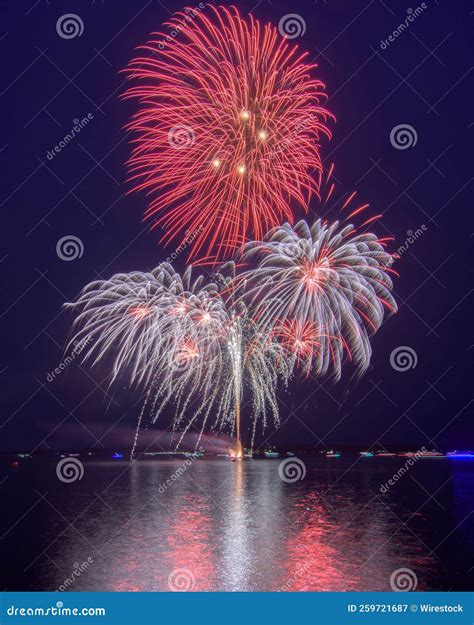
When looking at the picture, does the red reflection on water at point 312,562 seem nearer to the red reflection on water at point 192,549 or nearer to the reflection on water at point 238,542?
the reflection on water at point 238,542

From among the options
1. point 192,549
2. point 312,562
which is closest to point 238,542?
point 192,549

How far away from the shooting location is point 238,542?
23672 mm

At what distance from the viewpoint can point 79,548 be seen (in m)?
22.9

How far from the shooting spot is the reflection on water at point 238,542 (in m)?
17.9

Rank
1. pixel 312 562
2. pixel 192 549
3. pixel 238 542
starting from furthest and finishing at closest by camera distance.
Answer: pixel 238 542, pixel 192 549, pixel 312 562

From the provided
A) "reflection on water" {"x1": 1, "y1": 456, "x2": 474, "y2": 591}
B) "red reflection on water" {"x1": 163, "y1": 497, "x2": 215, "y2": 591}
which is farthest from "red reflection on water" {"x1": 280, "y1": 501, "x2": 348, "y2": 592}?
"red reflection on water" {"x1": 163, "y1": 497, "x2": 215, "y2": 591}

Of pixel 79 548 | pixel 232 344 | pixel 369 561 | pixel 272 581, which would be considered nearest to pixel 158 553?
pixel 79 548

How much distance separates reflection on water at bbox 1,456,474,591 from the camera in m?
17.9

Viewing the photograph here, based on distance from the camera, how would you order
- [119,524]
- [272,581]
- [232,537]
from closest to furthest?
1. [272,581]
2. [232,537]
3. [119,524]

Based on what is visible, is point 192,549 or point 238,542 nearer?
point 192,549

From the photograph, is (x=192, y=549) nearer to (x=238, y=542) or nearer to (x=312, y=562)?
(x=238, y=542)

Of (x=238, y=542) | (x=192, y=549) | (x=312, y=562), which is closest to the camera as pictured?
(x=312, y=562)

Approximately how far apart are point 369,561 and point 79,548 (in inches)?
384
